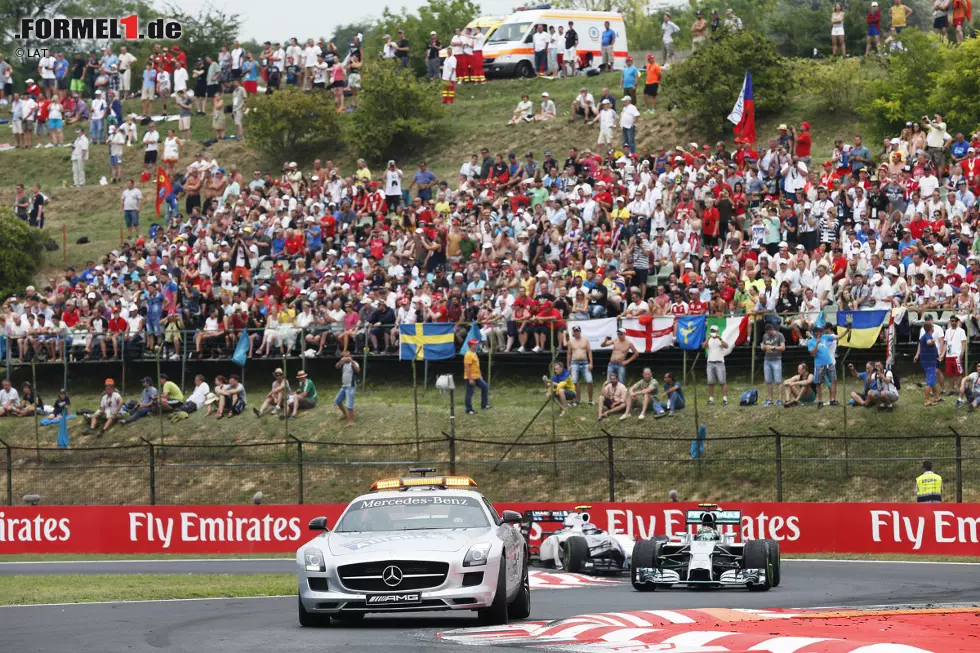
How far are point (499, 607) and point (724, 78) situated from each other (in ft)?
115

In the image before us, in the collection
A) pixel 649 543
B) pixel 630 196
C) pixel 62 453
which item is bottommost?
pixel 62 453

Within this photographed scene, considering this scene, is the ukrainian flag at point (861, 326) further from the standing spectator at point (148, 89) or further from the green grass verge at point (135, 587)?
the standing spectator at point (148, 89)

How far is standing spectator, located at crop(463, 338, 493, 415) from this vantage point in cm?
3144

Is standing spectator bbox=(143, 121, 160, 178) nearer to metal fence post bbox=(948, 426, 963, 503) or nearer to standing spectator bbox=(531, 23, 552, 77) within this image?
standing spectator bbox=(531, 23, 552, 77)

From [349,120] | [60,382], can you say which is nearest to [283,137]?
[349,120]

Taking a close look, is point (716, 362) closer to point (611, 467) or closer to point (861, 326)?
point (861, 326)

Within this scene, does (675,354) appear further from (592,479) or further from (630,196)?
(630,196)

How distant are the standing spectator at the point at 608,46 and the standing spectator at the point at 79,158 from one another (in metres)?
17.8

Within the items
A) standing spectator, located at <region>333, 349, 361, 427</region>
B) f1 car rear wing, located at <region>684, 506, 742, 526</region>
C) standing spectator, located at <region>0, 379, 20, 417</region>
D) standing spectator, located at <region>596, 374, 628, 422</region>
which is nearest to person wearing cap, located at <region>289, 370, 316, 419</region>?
standing spectator, located at <region>333, 349, 361, 427</region>

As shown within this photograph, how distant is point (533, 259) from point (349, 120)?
20785 mm

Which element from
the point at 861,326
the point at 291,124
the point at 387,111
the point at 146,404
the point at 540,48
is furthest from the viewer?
the point at 540,48

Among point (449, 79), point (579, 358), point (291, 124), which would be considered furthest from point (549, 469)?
point (449, 79)

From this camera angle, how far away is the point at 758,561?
18.2m

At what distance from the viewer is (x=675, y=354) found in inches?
1226
